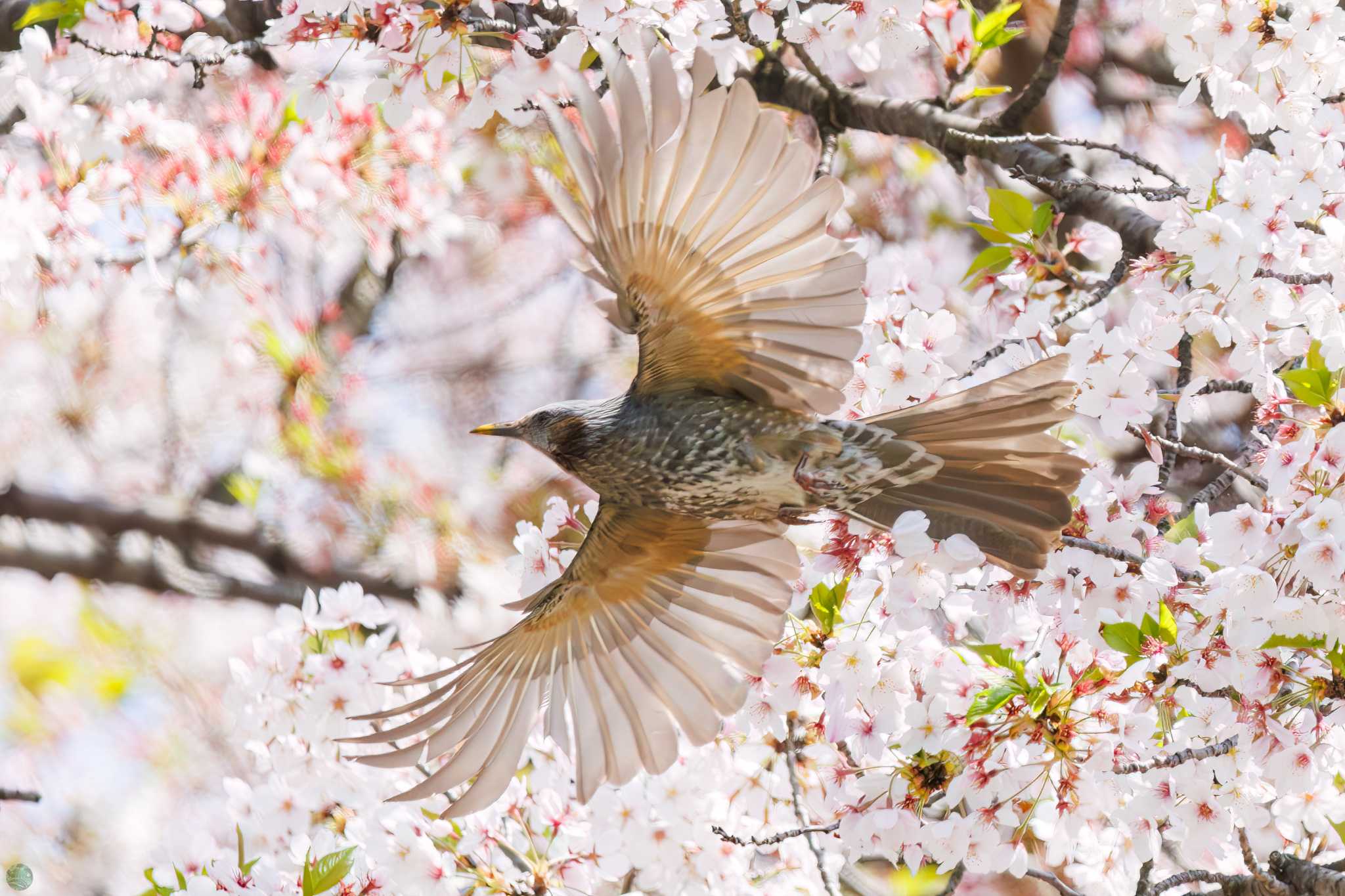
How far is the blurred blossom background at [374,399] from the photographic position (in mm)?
1897

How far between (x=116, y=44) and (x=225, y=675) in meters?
2.50

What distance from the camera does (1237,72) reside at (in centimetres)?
190

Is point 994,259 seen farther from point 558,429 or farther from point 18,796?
point 18,796

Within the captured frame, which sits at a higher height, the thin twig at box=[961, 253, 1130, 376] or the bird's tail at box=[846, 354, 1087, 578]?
the thin twig at box=[961, 253, 1130, 376]

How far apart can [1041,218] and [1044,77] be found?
0.30 m

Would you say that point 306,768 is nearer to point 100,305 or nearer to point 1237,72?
point 1237,72

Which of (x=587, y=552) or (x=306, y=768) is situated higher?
(x=587, y=552)

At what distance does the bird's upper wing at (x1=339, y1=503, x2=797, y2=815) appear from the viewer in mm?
1890

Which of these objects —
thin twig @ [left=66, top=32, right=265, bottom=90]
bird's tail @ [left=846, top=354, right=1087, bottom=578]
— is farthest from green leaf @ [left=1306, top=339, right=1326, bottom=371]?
thin twig @ [left=66, top=32, right=265, bottom=90]

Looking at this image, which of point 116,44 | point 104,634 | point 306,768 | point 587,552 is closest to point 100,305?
point 104,634

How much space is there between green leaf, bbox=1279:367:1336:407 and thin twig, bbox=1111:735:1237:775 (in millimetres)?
478

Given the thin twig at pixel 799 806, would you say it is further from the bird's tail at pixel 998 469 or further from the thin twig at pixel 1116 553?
the thin twig at pixel 1116 553

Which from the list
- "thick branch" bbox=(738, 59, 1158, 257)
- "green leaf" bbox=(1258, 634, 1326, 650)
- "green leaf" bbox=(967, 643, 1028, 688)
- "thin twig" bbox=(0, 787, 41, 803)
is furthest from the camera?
"thick branch" bbox=(738, 59, 1158, 257)

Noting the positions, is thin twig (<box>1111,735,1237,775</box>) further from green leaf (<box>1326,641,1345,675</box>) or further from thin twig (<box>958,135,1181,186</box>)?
thin twig (<box>958,135,1181,186</box>)
